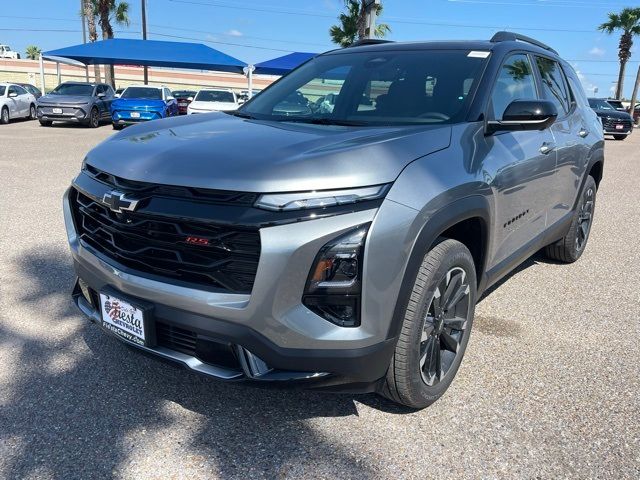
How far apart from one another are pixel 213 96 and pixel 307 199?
58.5ft

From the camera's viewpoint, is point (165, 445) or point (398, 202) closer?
point (398, 202)

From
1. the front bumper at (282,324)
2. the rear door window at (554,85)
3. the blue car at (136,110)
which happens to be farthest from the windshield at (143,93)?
the front bumper at (282,324)

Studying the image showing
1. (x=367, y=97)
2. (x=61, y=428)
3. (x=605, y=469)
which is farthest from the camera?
(x=367, y=97)

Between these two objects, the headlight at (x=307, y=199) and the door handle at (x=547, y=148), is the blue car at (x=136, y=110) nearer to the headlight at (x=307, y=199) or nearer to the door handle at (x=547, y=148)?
the door handle at (x=547, y=148)

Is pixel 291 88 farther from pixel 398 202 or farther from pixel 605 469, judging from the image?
pixel 605 469

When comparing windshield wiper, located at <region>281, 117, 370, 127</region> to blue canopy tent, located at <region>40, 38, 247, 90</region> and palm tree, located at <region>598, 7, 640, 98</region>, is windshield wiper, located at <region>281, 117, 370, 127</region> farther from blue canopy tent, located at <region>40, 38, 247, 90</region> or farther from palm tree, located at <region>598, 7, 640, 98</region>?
palm tree, located at <region>598, 7, 640, 98</region>

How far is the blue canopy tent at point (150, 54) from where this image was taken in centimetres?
2588

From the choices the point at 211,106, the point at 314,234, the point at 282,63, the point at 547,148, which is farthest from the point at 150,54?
the point at 314,234

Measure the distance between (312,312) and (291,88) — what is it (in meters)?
2.16

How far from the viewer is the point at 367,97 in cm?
340

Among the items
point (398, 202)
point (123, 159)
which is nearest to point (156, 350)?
point (123, 159)

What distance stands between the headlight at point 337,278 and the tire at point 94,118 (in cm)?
1941

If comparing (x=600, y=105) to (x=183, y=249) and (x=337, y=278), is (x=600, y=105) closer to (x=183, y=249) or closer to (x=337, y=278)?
(x=337, y=278)

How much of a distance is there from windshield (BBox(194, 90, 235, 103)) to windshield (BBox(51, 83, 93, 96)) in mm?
4277
